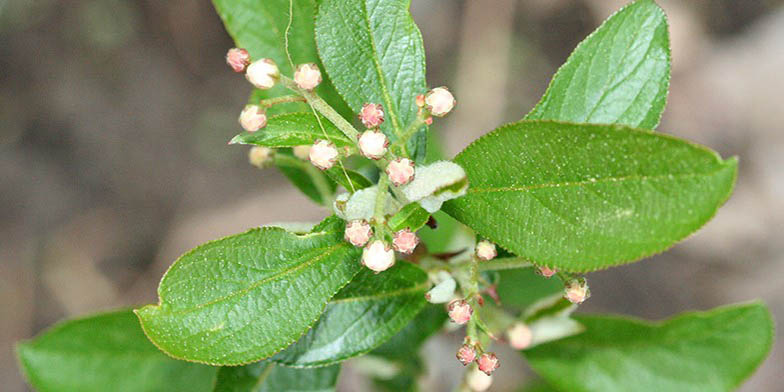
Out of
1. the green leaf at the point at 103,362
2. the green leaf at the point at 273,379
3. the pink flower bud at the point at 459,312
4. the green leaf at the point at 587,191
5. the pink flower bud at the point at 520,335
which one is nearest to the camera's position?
the green leaf at the point at 587,191

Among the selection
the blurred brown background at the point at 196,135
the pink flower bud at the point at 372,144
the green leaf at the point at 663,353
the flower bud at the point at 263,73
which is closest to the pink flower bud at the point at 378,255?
the pink flower bud at the point at 372,144

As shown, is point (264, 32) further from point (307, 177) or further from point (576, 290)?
point (576, 290)

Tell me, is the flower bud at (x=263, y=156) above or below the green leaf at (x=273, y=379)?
above

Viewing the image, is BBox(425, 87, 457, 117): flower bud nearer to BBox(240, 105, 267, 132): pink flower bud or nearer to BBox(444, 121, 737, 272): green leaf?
BBox(444, 121, 737, 272): green leaf

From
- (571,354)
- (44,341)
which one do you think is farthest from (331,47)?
(44,341)

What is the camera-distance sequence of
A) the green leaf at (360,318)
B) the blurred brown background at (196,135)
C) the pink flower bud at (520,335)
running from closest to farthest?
the green leaf at (360,318) → the pink flower bud at (520,335) → the blurred brown background at (196,135)

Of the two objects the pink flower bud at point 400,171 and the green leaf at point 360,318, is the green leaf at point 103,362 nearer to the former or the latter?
the green leaf at point 360,318

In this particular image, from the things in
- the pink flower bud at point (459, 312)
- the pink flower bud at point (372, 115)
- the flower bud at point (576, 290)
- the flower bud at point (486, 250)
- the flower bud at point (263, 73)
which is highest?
the flower bud at point (263, 73)
